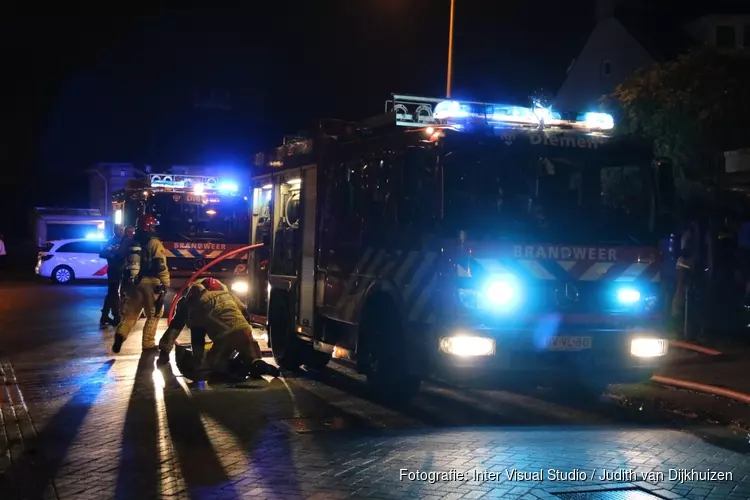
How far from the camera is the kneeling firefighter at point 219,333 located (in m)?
9.48

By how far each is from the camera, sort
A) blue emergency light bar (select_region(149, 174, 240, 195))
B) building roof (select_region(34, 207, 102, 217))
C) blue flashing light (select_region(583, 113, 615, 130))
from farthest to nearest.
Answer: building roof (select_region(34, 207, 102, 217)) < blue emergency light bar (select_region(149, 174, 240, 195)) < blue flashing light (select_region(583, 113, 615, 130))

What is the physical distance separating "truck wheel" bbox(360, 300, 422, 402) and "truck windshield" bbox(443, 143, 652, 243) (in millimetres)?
1460

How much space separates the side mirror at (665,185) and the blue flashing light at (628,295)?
0.81m

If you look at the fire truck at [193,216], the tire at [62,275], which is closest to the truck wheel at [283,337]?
the fire truck at [193,216]

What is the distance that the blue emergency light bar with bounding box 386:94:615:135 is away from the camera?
760 centimetres

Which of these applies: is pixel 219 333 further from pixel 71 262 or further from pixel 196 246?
pixel 71 262

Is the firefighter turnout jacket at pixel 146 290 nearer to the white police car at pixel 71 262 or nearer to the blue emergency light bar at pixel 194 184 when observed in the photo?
the blue emergency light bar at pixel 194 184

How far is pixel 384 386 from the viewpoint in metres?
8.39

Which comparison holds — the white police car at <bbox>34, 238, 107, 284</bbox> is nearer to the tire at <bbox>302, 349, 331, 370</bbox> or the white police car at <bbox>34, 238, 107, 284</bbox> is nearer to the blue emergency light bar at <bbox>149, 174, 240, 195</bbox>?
the blue emergency light bar at <bbox>149, 174, 240, 195</bbox>

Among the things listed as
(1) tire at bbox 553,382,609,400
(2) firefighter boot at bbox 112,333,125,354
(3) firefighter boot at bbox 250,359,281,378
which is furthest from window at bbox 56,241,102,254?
(1) tire at bbox 553,382,609,400

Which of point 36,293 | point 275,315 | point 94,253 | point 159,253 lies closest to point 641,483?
point 275,315

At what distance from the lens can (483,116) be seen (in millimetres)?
7766

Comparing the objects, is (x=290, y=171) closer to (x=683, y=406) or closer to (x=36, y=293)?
(x=683, y=406)

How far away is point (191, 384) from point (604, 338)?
15.2ft
